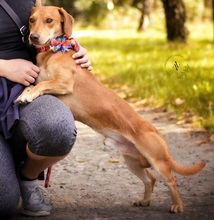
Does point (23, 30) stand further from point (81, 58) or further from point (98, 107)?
point (98, 107)

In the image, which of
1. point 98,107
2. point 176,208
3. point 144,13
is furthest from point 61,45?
point 144,13

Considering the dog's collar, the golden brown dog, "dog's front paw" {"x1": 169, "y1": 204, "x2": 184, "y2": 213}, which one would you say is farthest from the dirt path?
the dog's collar

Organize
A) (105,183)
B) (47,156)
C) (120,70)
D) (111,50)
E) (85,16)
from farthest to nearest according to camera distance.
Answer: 1. (85,16)
2. (111,50)
3. (120,70)
4. (105,183)
5. (47,156)

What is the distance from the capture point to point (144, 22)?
22.0 metres

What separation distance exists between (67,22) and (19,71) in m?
0.51

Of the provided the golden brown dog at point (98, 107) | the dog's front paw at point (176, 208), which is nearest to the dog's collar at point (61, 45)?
the golden brown dog at point (98, 107)

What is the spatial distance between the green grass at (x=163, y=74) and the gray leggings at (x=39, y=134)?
3.17ft

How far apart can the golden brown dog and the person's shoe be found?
1.60ft

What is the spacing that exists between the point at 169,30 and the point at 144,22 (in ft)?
25.9

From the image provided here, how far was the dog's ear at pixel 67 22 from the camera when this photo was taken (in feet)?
12.7

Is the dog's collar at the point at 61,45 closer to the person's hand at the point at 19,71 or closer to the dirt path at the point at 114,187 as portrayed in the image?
the person's hand at the point at 19,71

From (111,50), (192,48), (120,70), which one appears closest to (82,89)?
(120,70)

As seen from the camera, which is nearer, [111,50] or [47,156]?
[47,156]

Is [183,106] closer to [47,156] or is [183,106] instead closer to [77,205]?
[77,205]
